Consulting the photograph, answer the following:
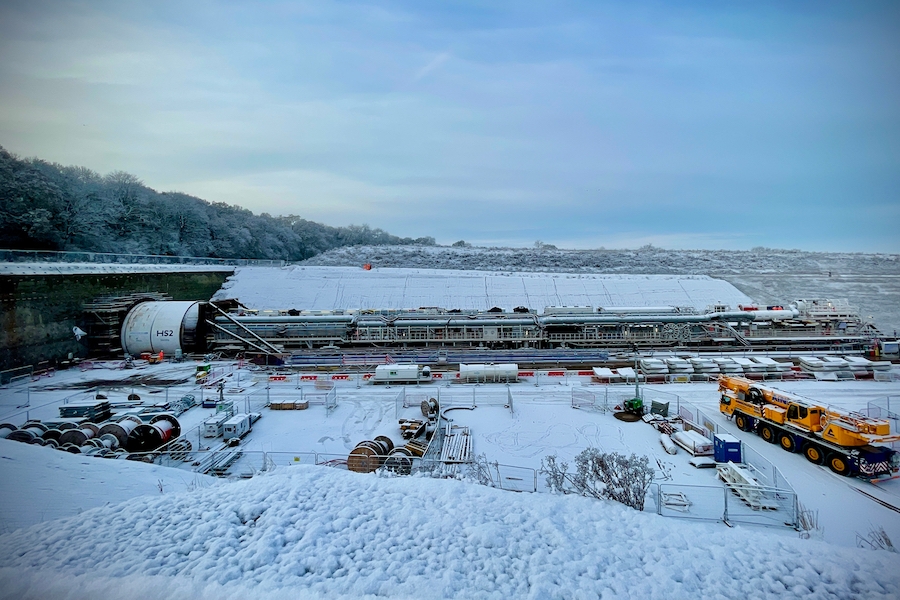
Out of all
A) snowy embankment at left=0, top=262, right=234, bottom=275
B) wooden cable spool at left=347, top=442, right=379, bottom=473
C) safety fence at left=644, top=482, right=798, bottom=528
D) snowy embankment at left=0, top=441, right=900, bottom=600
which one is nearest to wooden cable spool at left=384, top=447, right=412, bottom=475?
wooden cable spool at left=347, top=442, right=379, bottom=473

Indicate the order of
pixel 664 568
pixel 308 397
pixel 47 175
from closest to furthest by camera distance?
pixel 664 568, pixel 47 175, pixel 308 397

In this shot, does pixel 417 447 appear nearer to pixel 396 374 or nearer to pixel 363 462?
pixel 363 462

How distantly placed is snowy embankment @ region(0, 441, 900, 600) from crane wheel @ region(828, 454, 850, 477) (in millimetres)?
7039

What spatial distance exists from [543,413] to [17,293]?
22.9 m

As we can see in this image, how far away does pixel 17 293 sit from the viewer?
18875 millimetres

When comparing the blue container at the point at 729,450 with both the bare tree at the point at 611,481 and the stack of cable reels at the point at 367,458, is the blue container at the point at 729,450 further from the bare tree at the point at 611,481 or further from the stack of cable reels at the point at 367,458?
the stack of cable reels at the point at 367,458

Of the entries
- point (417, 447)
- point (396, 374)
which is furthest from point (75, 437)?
point (396, 374)

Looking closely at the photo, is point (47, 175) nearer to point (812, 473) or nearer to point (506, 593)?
point (506, 593)

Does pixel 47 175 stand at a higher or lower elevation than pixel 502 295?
higher

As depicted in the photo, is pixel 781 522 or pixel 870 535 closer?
pixel 870 535

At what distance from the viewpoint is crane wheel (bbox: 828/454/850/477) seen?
34.6ft

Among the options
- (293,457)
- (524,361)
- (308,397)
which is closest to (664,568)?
(293,457)

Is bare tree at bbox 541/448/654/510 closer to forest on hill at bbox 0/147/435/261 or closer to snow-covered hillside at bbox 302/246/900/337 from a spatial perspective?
forest on hill at bbox 0/147/435/261

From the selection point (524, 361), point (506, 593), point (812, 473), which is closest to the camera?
point (506, 593)
